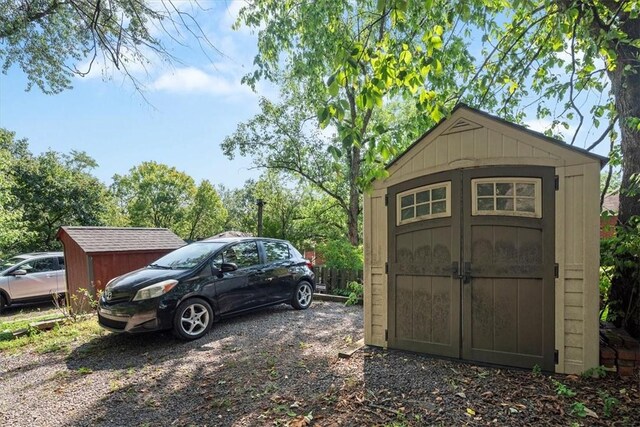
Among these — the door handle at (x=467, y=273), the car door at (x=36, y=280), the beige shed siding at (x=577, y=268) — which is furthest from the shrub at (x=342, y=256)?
the car door at (x=36, y=280)

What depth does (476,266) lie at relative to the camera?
3.89 meters

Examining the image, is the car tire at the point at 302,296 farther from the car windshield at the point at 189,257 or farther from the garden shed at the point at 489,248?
the garden shed at the point at 489,248

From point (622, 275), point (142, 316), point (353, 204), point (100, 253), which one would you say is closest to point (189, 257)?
point (142, 316)

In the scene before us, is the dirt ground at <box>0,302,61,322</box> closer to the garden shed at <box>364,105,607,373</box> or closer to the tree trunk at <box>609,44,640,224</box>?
the garden shed at <box>364,105,607,373</box>

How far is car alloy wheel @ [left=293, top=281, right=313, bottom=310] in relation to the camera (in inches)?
282

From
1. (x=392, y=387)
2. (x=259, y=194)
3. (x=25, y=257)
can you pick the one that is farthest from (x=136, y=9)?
(x=259, y=194)

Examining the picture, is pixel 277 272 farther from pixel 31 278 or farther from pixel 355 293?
pixel 31 278

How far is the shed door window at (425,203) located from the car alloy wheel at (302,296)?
3.44 meters

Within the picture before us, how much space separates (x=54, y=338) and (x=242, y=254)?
339 centimetres

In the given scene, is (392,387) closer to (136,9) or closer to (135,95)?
(135,95)

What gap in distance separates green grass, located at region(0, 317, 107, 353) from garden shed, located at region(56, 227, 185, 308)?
1.64 m

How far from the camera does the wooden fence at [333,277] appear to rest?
8.85 m

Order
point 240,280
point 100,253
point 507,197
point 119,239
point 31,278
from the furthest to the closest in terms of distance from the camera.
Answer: point 31,278 < point 119,239 < point 100,253 < point 240,280 < point 507,197

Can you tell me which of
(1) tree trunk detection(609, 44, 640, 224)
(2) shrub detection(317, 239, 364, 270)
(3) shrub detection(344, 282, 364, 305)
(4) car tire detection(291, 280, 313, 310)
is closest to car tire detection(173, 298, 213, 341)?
(4) car tire detection(291, 280, 313, 310)
